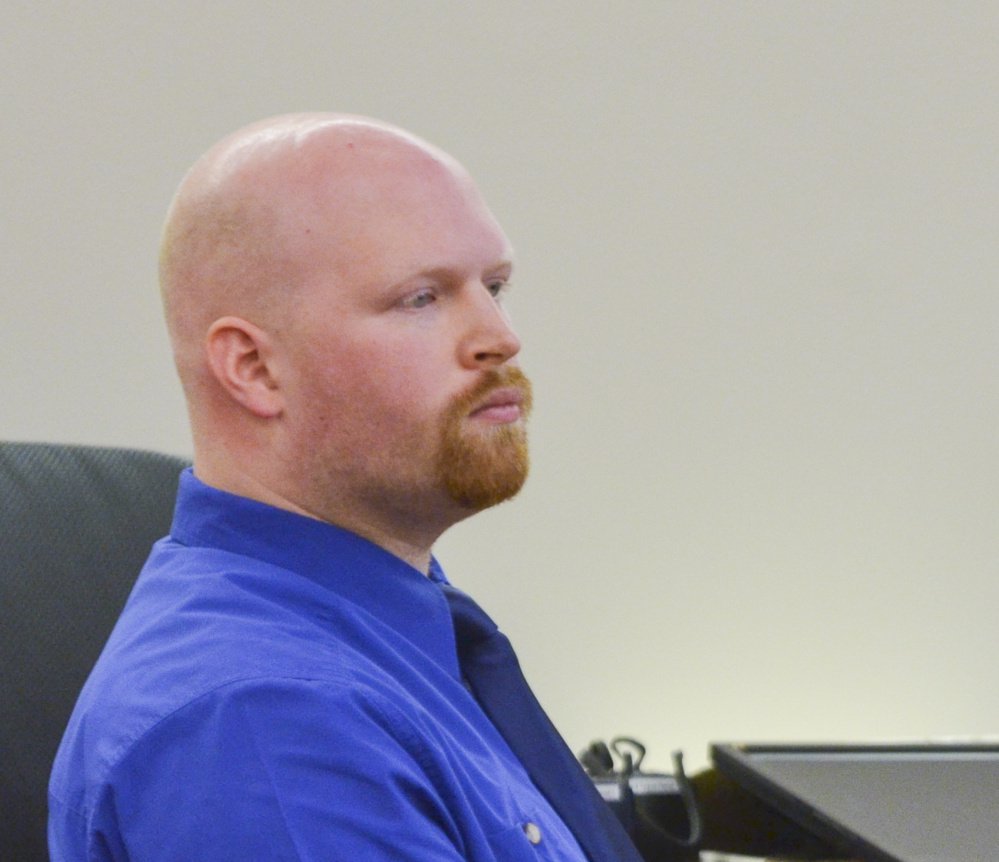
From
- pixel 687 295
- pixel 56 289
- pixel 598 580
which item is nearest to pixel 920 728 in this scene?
pixel 598 580

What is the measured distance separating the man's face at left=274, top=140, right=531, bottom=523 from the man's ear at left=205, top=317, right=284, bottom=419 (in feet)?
0.04

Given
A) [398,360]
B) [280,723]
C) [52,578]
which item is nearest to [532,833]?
[280,723]

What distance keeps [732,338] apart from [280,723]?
1.27m

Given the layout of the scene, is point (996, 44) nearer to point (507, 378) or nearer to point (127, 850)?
point (507, 378)

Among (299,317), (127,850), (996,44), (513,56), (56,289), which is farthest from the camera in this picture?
(996,44)

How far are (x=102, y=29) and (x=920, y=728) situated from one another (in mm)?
1483

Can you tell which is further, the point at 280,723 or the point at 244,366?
the point at 244,366

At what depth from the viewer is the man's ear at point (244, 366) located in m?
0.87

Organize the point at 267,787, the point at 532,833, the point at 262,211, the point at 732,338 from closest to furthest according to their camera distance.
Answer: the point at 267,787, the point at 532,833, the point at 262,211, the point at 732,338

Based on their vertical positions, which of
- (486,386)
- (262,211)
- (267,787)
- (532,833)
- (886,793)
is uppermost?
(262,211)

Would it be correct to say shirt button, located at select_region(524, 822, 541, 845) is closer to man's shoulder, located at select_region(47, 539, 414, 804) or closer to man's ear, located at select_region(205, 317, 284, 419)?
man's shoulder, located at select_region(47, 539, 414, 804)

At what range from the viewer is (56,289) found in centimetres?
159

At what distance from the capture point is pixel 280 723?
25.1 inches

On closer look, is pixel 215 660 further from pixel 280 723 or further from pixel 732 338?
pixel 732 338
